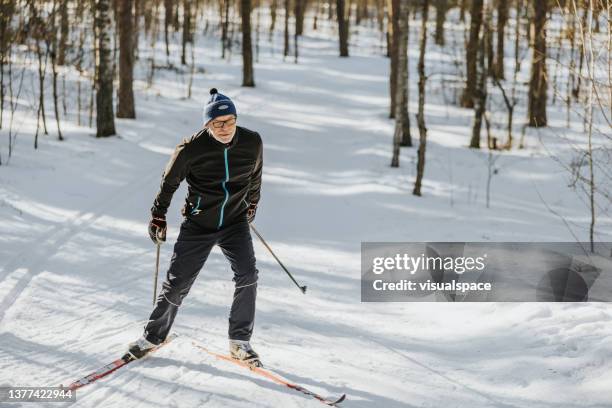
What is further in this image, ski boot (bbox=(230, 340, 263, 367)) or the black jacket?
ski boot (bbox=(230, 340, 263, 367))

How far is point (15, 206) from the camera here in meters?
9.38

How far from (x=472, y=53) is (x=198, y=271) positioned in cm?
1624

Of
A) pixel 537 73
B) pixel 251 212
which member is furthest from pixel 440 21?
pixel 251 212

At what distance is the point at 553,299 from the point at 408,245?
2.64 meters

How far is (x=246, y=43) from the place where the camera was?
23109 mm

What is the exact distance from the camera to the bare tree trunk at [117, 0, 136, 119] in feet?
52.1

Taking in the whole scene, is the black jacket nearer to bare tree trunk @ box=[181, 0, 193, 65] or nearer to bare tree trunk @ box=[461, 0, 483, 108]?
bare tree trunk @ box=[461, 0, 483, 108]

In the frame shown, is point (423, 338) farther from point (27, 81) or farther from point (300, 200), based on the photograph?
point (27, 81)

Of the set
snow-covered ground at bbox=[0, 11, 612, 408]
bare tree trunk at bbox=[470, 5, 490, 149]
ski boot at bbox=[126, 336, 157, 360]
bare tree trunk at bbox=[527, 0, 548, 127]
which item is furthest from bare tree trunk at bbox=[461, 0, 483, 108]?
ski boot at bbox=[126, 336, 157, 360]

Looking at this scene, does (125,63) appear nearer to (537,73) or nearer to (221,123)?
(537,73)

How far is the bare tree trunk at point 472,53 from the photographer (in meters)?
16.8

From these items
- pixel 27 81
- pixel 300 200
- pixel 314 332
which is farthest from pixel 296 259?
pixel 27 81

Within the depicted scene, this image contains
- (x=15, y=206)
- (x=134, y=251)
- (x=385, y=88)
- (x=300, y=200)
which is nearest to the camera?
(x=134, y=251)

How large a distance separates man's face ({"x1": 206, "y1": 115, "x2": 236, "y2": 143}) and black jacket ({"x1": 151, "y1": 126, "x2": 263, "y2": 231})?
0.06m
